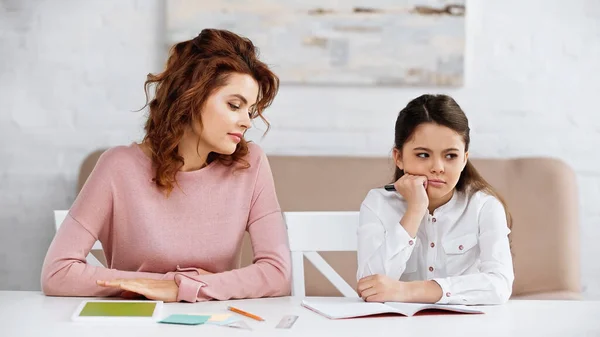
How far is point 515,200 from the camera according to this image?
270cm

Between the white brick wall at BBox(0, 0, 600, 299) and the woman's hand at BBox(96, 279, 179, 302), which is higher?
the white brick wall at BBox(0, 0, 600, 299)

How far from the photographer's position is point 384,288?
1.51 metres

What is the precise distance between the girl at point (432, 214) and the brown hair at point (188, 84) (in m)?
0.34

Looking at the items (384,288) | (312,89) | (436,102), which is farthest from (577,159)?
(384,288)

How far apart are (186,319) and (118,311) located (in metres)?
0.13

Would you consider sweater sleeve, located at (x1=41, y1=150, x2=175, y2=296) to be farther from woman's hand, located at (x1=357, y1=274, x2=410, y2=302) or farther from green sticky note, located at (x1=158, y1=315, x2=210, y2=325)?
woman's hand, located at (x1=357, y1=274, x2=410, y2=302)

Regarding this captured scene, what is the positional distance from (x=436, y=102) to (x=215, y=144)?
50cm

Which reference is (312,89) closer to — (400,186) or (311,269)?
(311,269)

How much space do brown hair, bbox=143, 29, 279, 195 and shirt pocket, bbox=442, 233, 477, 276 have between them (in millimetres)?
493

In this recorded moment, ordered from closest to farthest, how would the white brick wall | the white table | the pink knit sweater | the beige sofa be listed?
the white table < the pink knit sweater < the beige sofa < the white brick wall

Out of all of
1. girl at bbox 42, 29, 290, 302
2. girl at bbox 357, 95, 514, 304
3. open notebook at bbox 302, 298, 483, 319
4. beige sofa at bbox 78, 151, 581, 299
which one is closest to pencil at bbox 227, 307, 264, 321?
open notebook at bbox 302, 298, 483, 319

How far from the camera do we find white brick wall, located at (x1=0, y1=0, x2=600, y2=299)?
288 centimetres

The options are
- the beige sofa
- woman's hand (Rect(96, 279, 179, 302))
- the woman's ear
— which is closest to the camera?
woman's hand (Rect(96, 279, 179, 302))

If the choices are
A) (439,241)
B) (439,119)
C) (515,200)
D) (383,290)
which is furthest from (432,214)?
(515,200)
